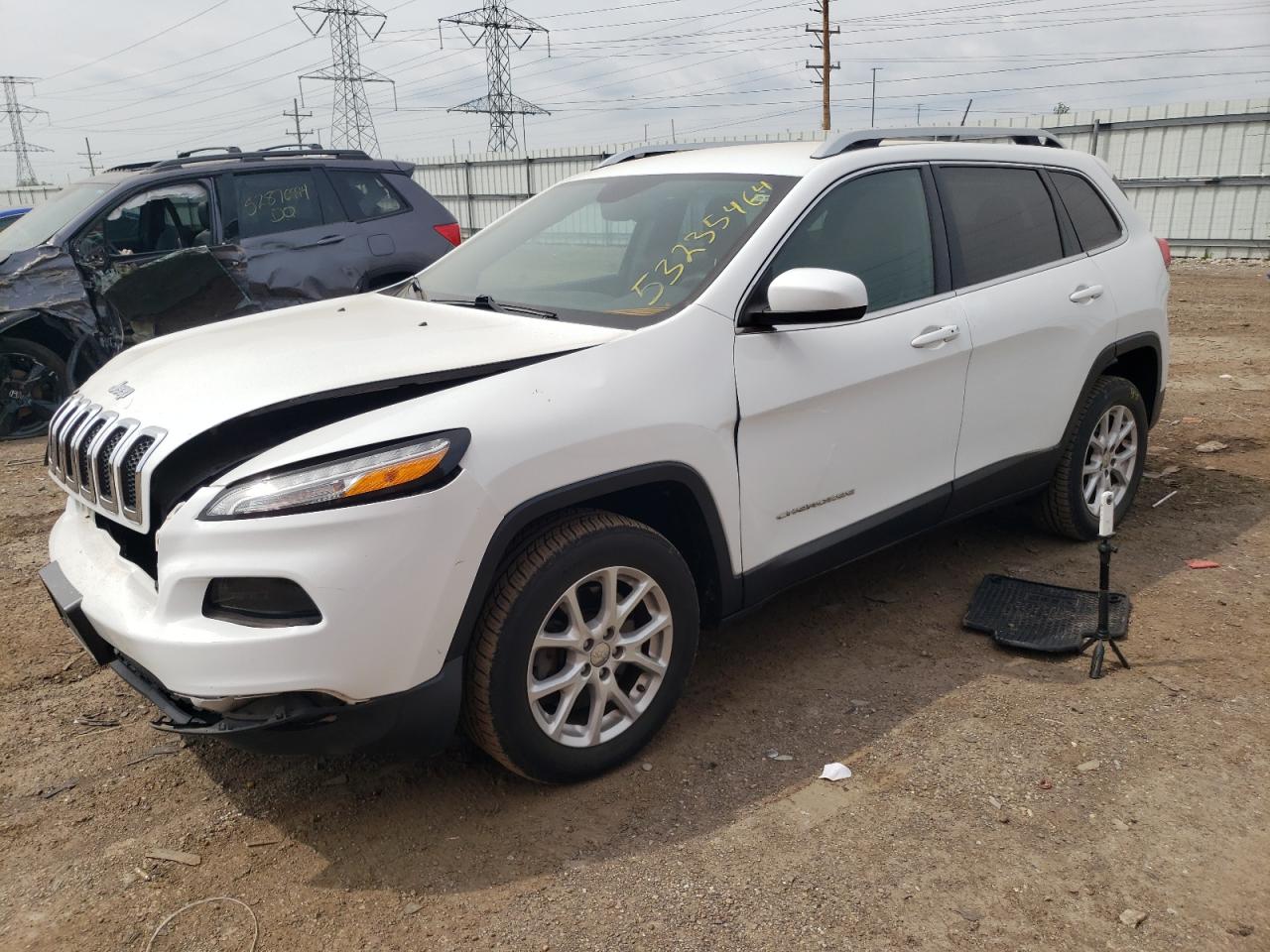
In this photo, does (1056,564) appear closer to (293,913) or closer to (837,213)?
(837,213)

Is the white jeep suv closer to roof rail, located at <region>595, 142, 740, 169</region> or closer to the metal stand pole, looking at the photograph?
roof rail, located at <region>595, 142, 740, 169</region>

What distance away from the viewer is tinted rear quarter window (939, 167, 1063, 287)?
13.1 feet

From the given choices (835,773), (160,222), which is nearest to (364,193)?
(160,222)

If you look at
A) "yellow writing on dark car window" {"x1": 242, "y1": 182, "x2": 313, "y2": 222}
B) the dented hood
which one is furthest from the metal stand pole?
"yellow writing on dark car window" {"x1": 242, "y1": 182, "x2": 313, "y2": 222}

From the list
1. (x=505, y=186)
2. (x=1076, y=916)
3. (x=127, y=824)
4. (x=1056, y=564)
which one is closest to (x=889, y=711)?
(x=1076, y=916)

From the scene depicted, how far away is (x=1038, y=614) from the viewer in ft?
13.5

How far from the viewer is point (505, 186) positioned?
25.2 m

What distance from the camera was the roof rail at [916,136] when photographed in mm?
3668

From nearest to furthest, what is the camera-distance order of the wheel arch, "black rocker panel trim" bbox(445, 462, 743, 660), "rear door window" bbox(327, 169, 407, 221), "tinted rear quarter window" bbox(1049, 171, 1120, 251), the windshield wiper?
"black rocker panel trim" bbox(445, 462, 743, 660)
the windshield wiper
"tinted rear quarter window" bbox(1049, 171, 1120, 251)
the wheel arch
"rear door window" bbox(327, 169, 407, 221)

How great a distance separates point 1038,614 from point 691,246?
6.72ft

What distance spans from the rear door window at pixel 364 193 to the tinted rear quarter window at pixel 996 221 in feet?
17.3

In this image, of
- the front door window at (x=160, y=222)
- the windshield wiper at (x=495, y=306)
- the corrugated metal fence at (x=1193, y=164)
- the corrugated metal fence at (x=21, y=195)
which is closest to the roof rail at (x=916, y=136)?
the windshield wiper at (x=495, y=306)

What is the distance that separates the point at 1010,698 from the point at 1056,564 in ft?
4.58

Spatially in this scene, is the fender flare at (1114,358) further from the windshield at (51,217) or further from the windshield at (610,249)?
the windshield at (51,217)
